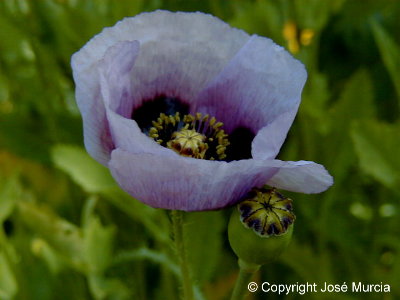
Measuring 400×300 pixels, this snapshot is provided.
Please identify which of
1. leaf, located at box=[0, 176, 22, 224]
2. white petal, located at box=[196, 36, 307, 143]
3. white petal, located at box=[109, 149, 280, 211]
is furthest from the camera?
leaf, located at box=[0, 176, 22, 224]

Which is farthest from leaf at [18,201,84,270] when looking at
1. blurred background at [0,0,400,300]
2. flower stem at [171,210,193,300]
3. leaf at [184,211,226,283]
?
flower stem at [171,210,193,300]

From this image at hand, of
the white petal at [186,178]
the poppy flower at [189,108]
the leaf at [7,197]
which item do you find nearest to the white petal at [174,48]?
the poppy flower at [189,108]

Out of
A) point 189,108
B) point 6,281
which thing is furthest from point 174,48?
point 6,281

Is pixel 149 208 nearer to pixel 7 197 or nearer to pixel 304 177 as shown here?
pixel 7 197

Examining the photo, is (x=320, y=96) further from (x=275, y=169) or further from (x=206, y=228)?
(x=275, y=169)

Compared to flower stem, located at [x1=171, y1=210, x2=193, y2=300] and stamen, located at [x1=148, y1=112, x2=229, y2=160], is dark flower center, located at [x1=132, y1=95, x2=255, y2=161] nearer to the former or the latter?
stamen, located at [x1=148, y1=112, x2=229, y2=160]

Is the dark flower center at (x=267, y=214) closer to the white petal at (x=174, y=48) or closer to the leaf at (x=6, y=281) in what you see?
the white petal at (x=174, y=48)

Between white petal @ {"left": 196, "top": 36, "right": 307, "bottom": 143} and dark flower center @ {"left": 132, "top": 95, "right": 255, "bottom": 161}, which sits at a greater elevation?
white petal @ {"left": 196, "top": 36, "right": 307, "bottom": 143}
